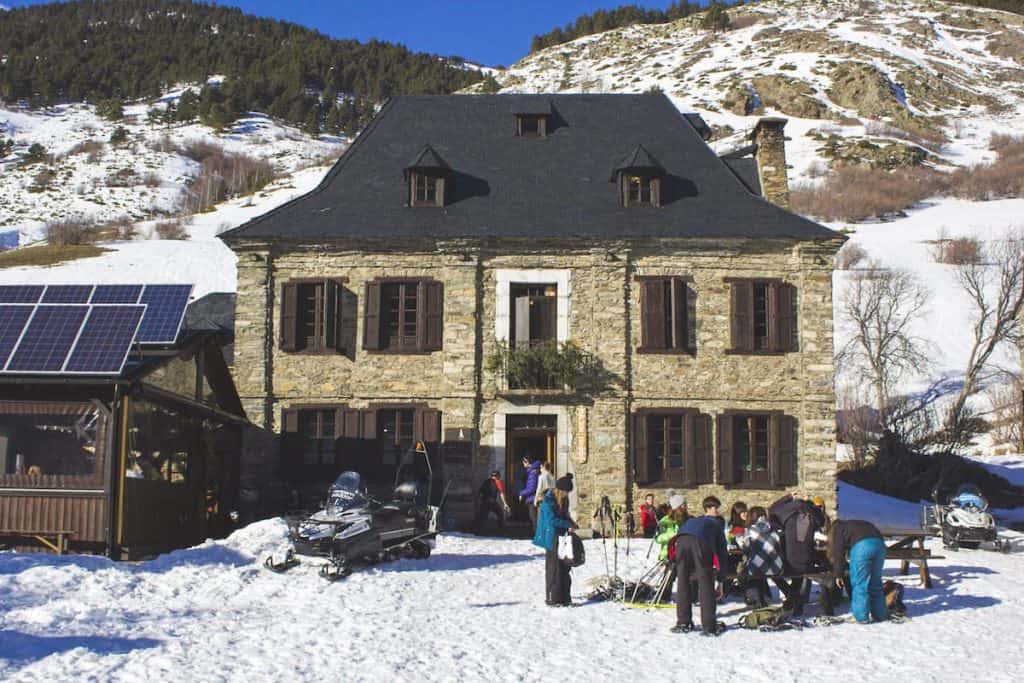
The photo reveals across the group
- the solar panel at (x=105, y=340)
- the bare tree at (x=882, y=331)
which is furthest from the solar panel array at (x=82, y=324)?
Result: the bare tree at (x=882, y=331)

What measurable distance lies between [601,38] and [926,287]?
92507mm

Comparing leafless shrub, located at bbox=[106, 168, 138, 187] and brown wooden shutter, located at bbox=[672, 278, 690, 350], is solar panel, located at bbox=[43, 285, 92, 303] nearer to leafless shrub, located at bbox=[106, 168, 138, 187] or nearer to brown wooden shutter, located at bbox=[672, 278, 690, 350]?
brown wooden shutter, located at bbox=[672, 278, 690, 350]

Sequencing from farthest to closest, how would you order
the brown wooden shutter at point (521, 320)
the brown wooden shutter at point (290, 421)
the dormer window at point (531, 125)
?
1. the dormer window at point (531, 125)
2. the brown wooden shutter at point (521, 320)
3. the brown wooden shutter at point (290, 421)

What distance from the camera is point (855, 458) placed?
34000 millimetres

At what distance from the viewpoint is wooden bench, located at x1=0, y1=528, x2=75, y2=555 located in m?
13.7

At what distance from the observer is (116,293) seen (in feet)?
53.2

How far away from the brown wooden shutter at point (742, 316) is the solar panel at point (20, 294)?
1305 centimetres

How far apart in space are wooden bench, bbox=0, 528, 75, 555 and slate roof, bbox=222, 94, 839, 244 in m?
8.85

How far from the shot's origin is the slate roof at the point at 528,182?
21.5 m

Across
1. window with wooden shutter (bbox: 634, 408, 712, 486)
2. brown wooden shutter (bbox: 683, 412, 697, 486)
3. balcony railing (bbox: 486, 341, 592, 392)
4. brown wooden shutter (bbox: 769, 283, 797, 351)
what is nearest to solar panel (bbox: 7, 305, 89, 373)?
balcony railing (bbox: 486, 341, 592, 392)

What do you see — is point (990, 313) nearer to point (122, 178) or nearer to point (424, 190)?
point (424, 190)

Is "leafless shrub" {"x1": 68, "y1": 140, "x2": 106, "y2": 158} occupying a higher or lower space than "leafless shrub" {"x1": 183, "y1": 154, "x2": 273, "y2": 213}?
higher

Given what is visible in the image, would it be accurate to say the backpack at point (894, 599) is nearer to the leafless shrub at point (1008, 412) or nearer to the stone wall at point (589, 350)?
the stone wall at point (589, 350)

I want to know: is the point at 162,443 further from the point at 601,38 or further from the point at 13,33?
the point at 13,33
